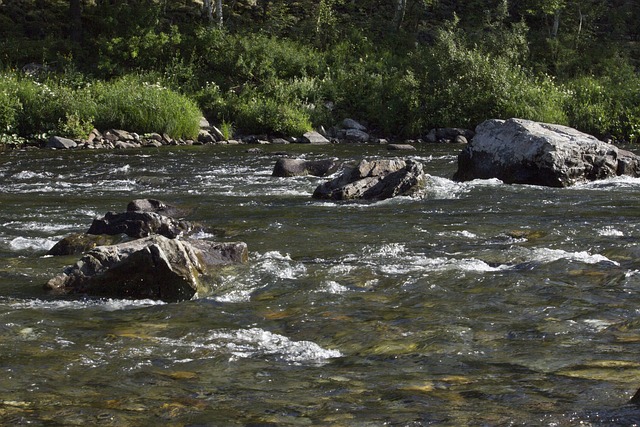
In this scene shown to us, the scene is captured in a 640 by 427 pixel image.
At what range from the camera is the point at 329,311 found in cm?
711

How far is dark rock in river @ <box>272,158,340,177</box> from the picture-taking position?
59.6 ft

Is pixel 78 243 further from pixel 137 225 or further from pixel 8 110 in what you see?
pixel 8 110

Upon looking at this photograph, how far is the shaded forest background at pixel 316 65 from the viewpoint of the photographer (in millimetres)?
29172

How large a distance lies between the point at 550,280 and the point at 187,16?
128 ft

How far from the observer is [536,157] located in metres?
15.9

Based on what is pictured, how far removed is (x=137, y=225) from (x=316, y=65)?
2635cm

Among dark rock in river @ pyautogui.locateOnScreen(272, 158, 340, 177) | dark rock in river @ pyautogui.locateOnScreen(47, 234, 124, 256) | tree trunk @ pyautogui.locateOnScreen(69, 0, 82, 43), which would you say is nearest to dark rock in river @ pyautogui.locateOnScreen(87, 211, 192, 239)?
dark rock in river @ pyautogui.locateOnScreen(47, 234, 124, 256)

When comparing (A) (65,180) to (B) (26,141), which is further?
(B) (26,141)

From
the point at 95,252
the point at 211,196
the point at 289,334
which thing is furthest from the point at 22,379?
the point at 211,196

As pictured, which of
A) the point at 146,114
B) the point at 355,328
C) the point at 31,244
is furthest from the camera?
the point at 146,114

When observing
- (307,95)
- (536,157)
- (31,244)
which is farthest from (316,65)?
(31,244)

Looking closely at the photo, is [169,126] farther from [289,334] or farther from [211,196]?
[289,334]

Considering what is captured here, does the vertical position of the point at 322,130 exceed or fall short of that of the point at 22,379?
it falls short

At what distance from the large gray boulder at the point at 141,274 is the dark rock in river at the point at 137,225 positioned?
240 cm
